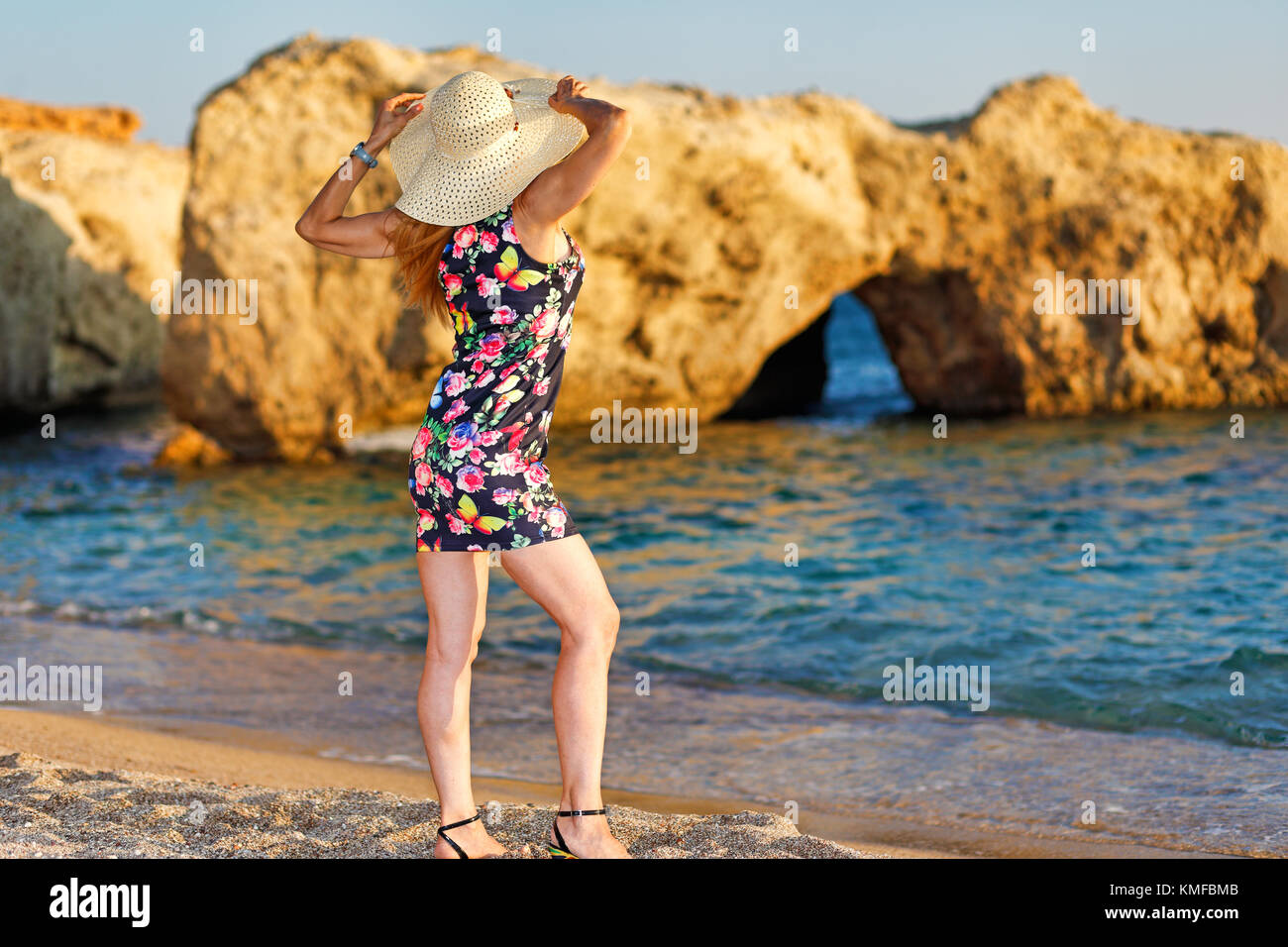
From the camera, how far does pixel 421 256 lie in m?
3.17

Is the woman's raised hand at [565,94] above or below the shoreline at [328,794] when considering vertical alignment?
above

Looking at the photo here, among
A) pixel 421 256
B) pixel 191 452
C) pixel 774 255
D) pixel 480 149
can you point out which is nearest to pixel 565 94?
pixel 480 149

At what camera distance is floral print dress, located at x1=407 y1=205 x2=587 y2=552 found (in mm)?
2996

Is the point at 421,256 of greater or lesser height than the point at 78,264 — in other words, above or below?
below

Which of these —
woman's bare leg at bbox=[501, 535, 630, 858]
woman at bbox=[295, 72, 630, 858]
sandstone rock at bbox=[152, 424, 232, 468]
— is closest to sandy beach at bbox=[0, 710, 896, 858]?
woman's bare leg at bbox=[501, 535, 630, 858]

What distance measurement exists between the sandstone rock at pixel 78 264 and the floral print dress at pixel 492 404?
18.2 meters

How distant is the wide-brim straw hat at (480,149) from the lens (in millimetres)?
3033

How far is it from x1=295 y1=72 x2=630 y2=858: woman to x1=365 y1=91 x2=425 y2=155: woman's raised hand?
0.21m

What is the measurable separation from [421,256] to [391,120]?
471mm

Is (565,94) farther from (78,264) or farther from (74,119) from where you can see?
(74,119)

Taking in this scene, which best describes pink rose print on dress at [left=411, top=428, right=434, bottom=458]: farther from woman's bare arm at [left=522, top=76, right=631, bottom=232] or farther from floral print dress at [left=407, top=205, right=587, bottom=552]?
woman's bare arm at [left=522, top=76, right=631, bottom=232]

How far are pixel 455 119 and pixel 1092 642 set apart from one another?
4774 mm

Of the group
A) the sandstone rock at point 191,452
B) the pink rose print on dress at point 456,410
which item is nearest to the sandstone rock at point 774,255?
the sandstone rock at point 191,452

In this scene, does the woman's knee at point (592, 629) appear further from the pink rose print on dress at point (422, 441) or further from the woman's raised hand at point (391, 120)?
the woman's raised hand at point (391, 120)
